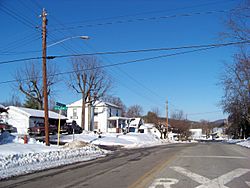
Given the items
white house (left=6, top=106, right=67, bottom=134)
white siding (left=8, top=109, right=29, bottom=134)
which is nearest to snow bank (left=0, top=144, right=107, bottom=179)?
white house (left=6, top=106, right=67, bottom=134)

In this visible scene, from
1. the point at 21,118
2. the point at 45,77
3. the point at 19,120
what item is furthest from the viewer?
the point at 19,120

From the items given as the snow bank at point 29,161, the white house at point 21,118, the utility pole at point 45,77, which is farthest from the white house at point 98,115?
the snow bank at point 29,161

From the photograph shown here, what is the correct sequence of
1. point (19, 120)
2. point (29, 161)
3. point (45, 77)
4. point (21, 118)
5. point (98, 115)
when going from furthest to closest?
point (98, 115)
point (19, 120)
point (21, 118)
point (45, 77)
point (29, 161)

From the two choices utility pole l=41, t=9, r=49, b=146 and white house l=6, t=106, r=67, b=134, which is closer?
utility pole l=41, t=9, r=49, b=146

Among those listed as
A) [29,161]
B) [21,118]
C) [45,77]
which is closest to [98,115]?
[21,118]

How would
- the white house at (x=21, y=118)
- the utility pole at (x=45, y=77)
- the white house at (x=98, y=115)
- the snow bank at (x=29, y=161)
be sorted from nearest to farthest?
1. the snow bank at (x=29, y=161)
2. the utility pole at (x=45, y=77)
3. the white house at (x=21, y=118)
4. the white house at (x=98, y=115)

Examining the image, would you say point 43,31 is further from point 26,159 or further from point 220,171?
point 220,171

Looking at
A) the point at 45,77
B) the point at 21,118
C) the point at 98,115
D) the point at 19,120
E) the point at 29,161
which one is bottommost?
the point at 29,161

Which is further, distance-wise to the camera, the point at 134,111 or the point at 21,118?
the point at 134,111

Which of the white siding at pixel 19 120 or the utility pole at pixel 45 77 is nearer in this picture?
the utility pole at pixel 45 77

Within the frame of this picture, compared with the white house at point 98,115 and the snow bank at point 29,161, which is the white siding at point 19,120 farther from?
the snow bank at point 29,161

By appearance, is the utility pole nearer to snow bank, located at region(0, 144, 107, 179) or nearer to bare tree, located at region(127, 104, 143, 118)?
snow bank, located at region(0, 144, 107, 179)

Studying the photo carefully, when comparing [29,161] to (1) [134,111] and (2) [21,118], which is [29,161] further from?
(1) [134,111]

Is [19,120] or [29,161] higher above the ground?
[19,120]
